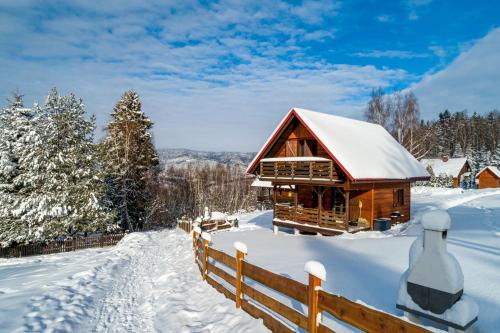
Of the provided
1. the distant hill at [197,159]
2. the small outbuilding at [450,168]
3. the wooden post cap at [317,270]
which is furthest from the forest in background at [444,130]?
the distant hill at [197,159]

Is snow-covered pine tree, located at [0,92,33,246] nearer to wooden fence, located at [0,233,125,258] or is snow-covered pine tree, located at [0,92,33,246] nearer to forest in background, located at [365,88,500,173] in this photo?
wooden fence, located at [0,233,125,258]

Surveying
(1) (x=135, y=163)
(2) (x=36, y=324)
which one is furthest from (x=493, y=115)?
(2) (x=36, y=324)

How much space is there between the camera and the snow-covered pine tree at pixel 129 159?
26922mm

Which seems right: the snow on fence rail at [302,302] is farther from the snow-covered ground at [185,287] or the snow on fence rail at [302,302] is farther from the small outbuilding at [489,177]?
the small outbuilding at [489,177]

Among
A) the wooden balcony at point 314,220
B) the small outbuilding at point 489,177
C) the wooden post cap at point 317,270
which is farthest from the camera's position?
the small outbuilding at point 489,177

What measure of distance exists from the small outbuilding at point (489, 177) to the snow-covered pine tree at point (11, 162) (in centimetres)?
5872

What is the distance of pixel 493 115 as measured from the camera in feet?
271

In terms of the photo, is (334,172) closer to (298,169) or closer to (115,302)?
(298,169)

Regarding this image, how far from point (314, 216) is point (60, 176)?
716 inches

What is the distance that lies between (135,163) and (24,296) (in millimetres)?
22901

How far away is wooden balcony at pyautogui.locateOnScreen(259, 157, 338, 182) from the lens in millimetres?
15656

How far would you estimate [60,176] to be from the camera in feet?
73.0

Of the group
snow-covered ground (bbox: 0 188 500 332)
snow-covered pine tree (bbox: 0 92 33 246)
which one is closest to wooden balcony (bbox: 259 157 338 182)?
snow-covered ground (bbox: 0 188 500 332)

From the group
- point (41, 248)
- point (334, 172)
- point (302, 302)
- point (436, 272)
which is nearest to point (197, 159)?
point (41, 248)
